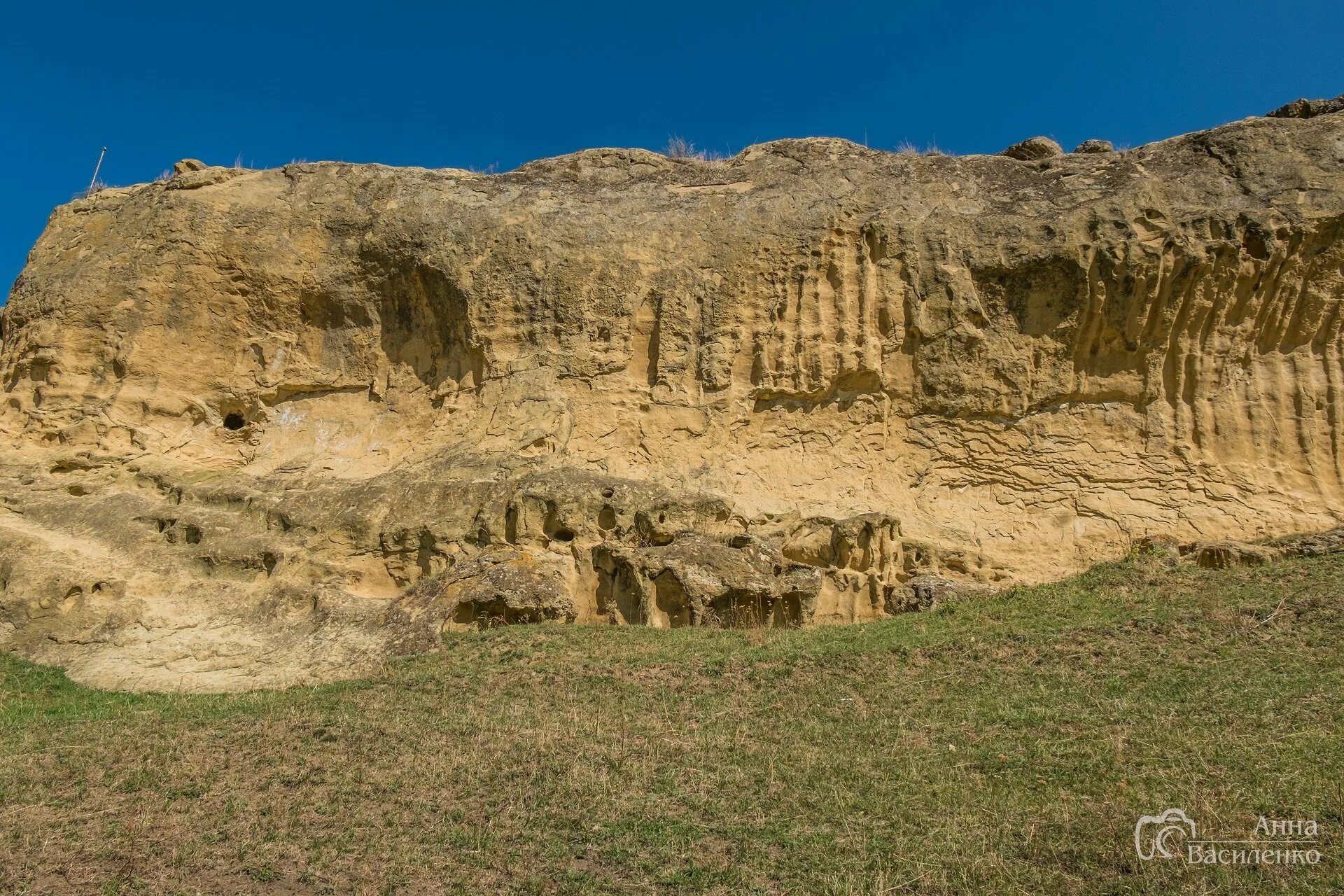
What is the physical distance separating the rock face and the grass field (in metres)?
2.75

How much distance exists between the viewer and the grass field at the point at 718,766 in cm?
568

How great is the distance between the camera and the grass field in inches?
224

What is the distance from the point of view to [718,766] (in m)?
7.18

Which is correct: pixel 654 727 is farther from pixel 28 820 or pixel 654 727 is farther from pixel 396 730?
pixel 28 820

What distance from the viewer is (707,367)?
14281mm

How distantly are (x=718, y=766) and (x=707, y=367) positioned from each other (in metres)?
7.83

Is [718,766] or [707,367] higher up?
[707,367]

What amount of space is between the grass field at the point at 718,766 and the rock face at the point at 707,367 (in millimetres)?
2752

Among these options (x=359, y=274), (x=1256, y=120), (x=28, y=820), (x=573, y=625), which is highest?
(x=1256, y=120)

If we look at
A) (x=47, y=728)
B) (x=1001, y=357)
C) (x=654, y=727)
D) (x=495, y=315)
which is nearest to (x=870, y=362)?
(x=1001, y=357)

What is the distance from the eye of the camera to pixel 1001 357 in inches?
558

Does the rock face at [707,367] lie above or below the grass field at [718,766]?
above

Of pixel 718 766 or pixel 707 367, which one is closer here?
pixel 718 766

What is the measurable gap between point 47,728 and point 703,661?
555cm
